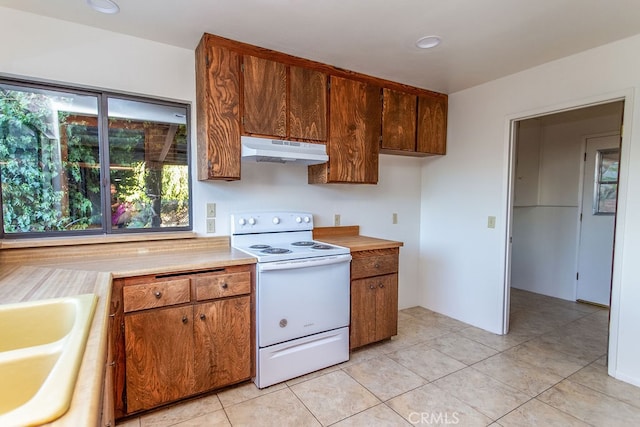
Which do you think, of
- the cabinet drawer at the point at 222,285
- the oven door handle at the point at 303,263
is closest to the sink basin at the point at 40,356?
the cabinet drawer at the point at 222,285

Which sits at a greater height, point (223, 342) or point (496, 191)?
point (496, 191)

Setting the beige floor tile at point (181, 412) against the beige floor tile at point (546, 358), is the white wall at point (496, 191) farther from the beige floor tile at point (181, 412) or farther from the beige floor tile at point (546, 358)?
the beige floor tile at point (181, 412)

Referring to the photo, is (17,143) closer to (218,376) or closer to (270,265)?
(270,265)

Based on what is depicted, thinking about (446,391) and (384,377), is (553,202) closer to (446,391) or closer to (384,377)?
(446,391)

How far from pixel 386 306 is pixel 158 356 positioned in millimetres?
1733

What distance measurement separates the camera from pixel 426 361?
2508 mm

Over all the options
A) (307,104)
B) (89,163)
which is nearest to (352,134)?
(307,104)

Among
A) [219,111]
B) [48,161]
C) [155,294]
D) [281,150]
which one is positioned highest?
[219,111]

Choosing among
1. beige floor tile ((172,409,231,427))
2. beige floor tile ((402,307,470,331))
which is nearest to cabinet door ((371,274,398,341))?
beige floor tile ((402,307,470,331))

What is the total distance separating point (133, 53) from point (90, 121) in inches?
21.5

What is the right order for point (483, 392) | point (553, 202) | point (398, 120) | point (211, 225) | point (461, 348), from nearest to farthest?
point (483, 392) → point (211, 225) → point (461, 348) → point (398, 120) → point (553, 202)

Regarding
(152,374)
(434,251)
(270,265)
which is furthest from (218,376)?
(434,251)

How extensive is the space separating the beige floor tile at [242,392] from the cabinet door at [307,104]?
1.79m

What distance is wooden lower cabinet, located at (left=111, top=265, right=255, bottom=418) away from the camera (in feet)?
5.80
